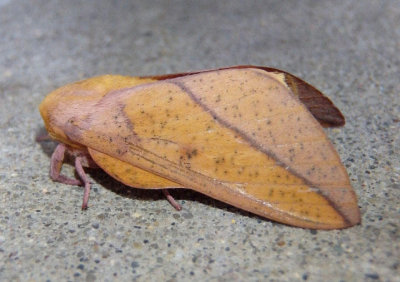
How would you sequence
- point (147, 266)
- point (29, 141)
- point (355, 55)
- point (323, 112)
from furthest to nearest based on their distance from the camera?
1. point (355, 55)
2. point (29, 141)
3. point (323, 112)
4. point (147, 266)

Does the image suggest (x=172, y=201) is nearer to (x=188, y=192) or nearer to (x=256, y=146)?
(x=188, y=192)

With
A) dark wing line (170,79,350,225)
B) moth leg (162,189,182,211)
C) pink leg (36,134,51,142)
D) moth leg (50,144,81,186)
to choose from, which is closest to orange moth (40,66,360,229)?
dark wing line (170,79,350,225)

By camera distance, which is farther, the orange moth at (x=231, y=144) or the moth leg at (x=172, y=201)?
the moth leg at (x=172, y=201)

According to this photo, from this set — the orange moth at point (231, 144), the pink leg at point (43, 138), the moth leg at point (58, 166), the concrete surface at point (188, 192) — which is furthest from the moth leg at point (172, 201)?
the pink leg at point (43, 138)

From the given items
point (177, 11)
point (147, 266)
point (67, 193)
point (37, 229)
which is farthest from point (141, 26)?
point (147, 266)

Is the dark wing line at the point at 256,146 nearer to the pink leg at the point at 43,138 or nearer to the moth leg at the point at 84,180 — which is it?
the moth leg at the point at 84,180

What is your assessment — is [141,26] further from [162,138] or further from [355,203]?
[355,203]
